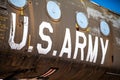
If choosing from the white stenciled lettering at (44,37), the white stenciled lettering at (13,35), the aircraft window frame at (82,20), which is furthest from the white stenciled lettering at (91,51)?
the white stenciled lettering at (13,35)

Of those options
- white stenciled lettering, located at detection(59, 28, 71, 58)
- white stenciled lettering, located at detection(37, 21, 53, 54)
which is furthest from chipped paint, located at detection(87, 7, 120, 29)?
white stenciled lettering, located at detection(37, 21, 53, 54)

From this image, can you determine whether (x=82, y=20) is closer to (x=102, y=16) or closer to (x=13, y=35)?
(x=102, y=16)

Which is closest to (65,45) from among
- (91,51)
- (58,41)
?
(58,41)

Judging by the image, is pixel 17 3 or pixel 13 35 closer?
pixel 13 35

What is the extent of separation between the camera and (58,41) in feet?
9.00

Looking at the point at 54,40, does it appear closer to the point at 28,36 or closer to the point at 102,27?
the point at 28,36

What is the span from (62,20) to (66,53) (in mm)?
349

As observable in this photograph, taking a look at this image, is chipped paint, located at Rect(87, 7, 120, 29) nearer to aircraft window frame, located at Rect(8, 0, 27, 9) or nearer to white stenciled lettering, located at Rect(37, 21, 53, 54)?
white stenciled lettering, located at Rect(37, 21, 53, 54)

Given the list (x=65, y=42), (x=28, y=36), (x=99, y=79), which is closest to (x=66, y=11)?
(x=65, y=42)

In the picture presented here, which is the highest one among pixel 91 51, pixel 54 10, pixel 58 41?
pixel 54 10

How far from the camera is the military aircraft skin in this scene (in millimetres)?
2350

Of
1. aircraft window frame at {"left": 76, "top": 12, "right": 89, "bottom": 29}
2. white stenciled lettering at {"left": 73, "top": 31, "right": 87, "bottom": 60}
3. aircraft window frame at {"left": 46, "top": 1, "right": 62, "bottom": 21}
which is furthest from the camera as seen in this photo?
aircraft window frame at {"left": 76, "top": 12, "right": 89, "bottom": 29}

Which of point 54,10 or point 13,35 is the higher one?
point 54,10

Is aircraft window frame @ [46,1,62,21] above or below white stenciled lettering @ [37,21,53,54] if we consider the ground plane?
above
